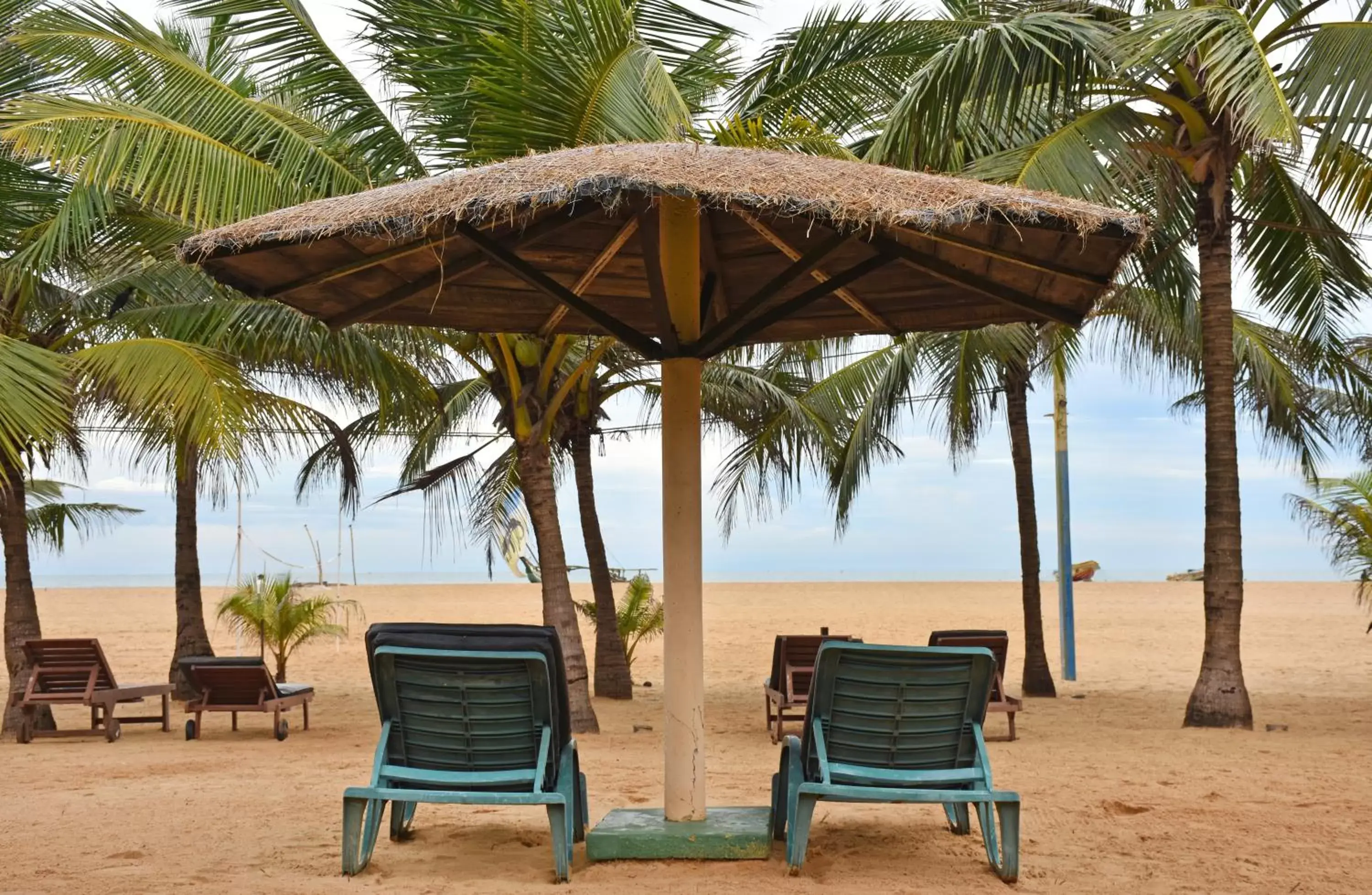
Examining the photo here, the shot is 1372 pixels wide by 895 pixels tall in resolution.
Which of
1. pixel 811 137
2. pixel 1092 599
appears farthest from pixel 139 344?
pixel 1092 599

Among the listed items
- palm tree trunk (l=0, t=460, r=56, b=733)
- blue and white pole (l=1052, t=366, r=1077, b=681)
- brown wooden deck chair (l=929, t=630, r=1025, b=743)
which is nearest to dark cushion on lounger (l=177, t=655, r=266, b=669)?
palm tree trunk (l=0, t=460, r=56, b=733)

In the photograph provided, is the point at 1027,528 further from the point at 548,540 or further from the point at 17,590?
the point at 17,590

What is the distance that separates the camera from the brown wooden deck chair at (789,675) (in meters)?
9.84

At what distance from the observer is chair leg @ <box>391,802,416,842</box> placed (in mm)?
5332

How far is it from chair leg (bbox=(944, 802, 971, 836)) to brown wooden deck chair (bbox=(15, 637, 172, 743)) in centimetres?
695

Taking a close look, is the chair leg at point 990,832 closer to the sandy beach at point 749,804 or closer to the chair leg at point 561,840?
the sandy beach at point 749,804

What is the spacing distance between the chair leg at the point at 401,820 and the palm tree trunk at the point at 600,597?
805 cm

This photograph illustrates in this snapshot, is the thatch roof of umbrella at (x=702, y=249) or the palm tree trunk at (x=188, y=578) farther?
the palm tree trunk at (x=188, y=578)

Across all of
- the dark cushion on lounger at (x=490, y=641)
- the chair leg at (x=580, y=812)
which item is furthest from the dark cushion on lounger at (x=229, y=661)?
the dark cushion on lounger at (x=490, y=641)

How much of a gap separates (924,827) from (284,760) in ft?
15.7

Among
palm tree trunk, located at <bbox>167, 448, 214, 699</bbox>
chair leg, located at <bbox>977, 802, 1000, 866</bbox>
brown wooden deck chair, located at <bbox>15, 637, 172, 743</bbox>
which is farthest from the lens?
palm tree trunk, located at <bbox>167, 448, 214, 699</bbox>

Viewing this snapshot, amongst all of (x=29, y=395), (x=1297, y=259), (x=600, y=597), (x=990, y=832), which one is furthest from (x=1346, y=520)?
(x=29, y=395)

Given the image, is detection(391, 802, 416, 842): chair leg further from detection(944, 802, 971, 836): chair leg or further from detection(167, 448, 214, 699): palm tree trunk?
detection(167, 448, 214, 699): palm tree trunk

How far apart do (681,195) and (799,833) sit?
2268mm
